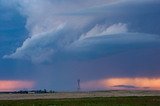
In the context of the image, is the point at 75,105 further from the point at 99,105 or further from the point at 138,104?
the point at 138,104

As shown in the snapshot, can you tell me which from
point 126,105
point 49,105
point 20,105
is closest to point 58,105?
point 49,105

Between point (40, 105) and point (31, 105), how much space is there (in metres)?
1.76

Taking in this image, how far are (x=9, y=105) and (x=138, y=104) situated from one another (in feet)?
82.8

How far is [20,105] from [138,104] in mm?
22993

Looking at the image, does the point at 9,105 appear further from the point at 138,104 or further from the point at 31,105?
the point at 138,104

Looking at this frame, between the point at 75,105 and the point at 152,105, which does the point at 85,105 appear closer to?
the point at 75,105

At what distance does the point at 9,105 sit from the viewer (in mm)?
87438

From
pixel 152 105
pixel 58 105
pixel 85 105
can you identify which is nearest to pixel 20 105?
pixel 58 105

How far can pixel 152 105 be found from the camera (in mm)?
82000

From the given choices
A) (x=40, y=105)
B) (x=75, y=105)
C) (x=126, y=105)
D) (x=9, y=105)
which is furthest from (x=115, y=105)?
(x=9, y=105)

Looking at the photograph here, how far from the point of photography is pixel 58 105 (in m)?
85.9

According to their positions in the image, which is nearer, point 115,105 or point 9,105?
point 115,105

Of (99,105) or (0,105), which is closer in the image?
(99,105)

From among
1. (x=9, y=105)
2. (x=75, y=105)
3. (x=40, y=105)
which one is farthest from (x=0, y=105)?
(x=75, y=105)
